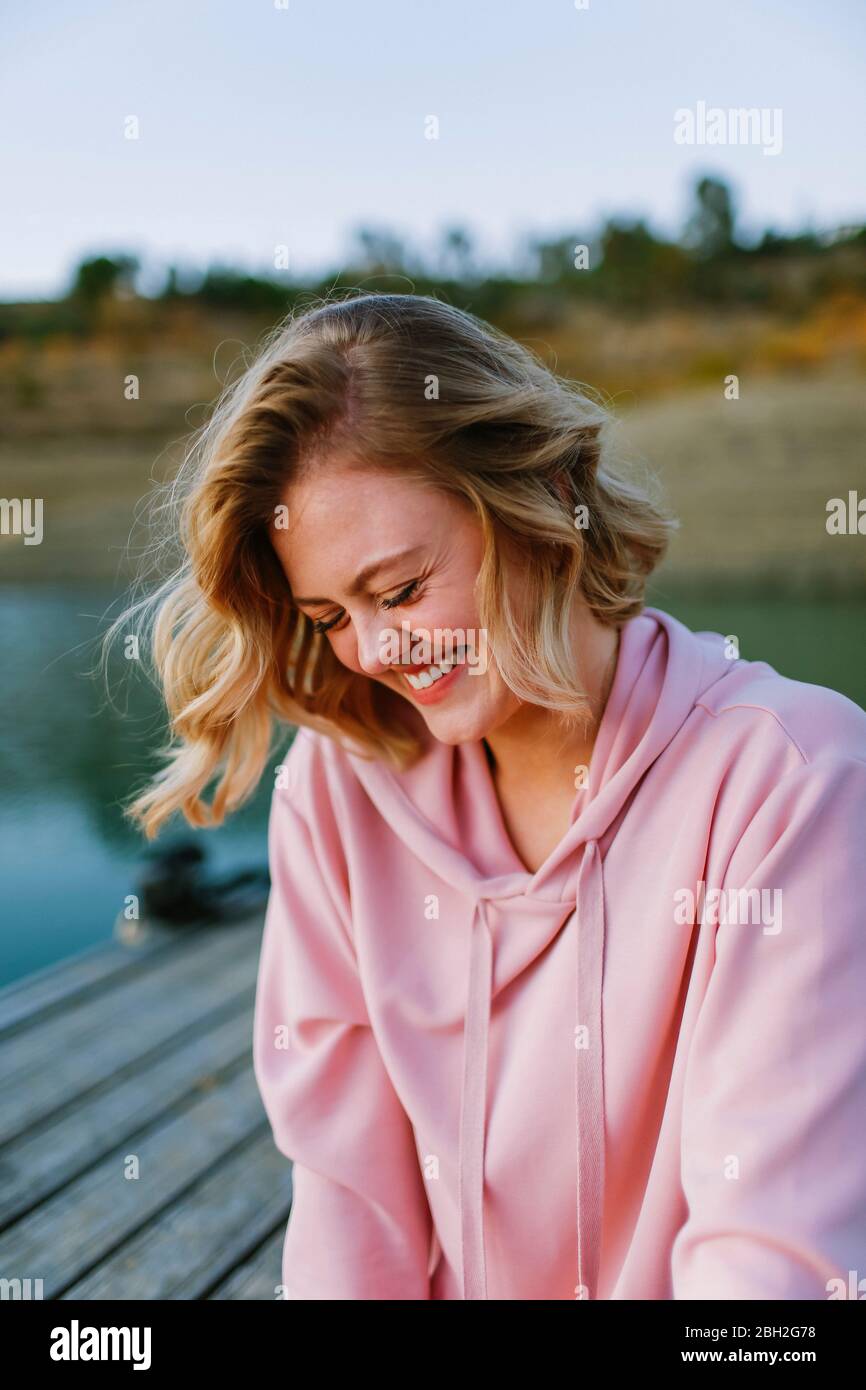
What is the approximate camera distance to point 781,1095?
0.86 meters

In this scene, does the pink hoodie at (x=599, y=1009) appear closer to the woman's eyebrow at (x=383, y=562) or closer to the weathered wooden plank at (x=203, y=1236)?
the woman's eyebrow at (x=383, y=562)

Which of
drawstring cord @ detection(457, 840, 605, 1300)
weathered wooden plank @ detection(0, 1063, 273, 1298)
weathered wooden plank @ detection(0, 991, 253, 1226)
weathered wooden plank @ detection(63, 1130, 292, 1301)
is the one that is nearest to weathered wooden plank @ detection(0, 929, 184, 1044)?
weathered wooden plank @ detection(0, 991, 253, 1226)

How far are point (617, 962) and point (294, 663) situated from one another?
472mm

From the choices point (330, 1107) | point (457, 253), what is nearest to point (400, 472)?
point (330, 1107)

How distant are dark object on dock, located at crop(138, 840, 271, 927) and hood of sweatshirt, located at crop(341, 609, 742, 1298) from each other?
189cm

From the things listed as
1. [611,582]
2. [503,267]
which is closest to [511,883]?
[611,582]

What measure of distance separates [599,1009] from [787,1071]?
0.20m

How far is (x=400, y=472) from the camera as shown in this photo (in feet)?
3.28

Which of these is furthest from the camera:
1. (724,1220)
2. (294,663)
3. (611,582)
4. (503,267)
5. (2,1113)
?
(503,267)

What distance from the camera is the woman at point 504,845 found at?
880mm

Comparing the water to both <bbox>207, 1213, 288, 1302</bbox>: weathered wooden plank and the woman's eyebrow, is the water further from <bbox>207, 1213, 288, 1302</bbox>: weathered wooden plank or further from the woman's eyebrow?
the woman's eyebrow
